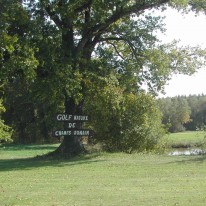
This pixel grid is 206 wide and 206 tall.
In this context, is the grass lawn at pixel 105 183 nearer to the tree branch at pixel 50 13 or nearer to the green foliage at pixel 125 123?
the green foliage at pixel 125 123

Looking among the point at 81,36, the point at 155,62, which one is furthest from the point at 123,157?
the point at 81,36

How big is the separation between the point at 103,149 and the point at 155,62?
736 cm

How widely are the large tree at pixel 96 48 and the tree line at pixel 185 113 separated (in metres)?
48.3

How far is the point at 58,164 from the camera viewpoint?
2145 cm

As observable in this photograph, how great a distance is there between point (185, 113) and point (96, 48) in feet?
171

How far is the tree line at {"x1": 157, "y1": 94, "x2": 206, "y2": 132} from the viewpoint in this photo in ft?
255

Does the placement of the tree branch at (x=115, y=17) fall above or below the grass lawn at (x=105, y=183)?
above

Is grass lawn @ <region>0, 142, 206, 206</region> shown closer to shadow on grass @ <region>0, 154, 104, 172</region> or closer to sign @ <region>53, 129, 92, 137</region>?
shadow on grass @ <region>0, 154, 104, 172</region>

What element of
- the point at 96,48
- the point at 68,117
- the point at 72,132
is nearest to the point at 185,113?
the point at 96,48

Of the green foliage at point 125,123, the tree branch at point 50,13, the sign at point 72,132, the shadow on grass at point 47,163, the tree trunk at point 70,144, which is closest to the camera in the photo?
the shadow on grass at point 47,163

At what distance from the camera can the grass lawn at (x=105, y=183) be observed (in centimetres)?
1146

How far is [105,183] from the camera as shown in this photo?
579 inches

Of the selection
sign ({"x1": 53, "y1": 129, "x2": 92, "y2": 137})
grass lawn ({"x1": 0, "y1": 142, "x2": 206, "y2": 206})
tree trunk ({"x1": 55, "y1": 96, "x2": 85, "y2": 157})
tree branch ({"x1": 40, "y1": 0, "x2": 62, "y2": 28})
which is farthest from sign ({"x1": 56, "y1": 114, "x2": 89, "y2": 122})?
tree branch ({"x1": 40, "y1": 0, "x2": 62, "y2": 28})

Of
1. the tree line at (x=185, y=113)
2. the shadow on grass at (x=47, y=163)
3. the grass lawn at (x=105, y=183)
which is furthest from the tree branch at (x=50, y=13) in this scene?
the tree line at (x=185, y=113)
